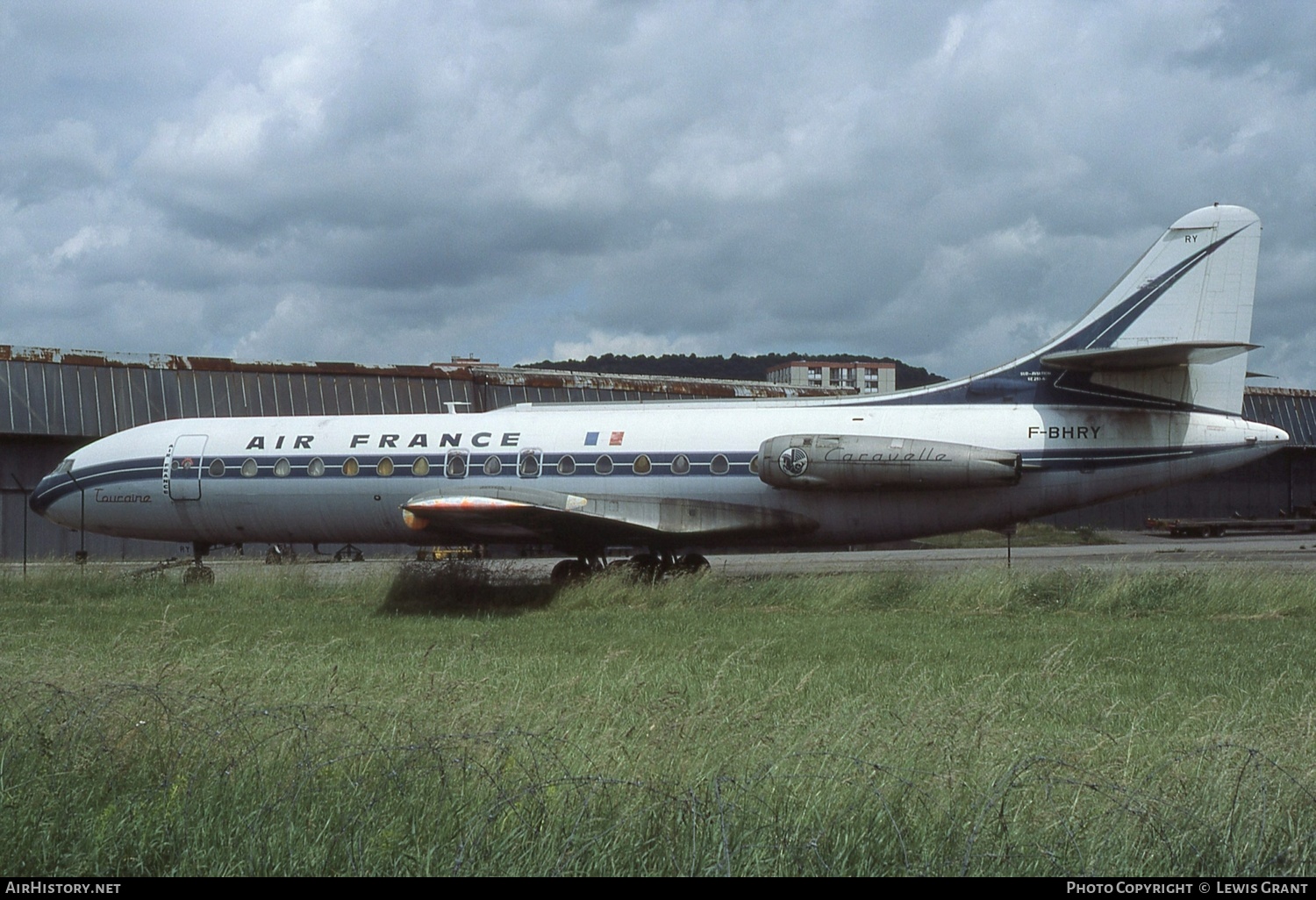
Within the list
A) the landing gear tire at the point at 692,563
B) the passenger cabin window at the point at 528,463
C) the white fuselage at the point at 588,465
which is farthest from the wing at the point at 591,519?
the landing gear tire at the point at 692,563

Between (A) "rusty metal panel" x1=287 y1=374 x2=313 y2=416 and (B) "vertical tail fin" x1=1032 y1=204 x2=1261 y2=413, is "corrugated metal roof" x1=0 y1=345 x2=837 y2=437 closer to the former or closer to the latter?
(A) "rusty metal panel" x1=287 y1=374 x2=313 y2=416

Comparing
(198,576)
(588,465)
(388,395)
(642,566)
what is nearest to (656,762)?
(588,465)

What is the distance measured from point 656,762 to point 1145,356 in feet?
46.3

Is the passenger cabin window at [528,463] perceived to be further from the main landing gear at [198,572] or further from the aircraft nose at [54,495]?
the aircraft nose at [54,495]

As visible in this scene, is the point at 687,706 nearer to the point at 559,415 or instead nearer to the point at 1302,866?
the point at 1302,866

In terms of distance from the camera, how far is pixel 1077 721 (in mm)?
8688

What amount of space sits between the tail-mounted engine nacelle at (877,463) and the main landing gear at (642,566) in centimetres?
284

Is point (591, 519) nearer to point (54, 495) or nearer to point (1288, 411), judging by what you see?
point (54, 495)

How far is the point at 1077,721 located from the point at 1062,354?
37.0ft

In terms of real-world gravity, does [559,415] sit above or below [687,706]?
above

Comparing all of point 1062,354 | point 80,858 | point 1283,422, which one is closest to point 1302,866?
point 80,858

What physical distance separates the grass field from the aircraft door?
11372 millimetres

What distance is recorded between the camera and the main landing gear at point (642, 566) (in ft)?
70.9

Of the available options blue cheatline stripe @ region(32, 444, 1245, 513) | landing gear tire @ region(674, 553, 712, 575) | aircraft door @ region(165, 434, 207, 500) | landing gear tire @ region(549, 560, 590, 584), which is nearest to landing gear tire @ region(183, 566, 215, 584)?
aircraft door @ region(165, 434, 207, 500)
